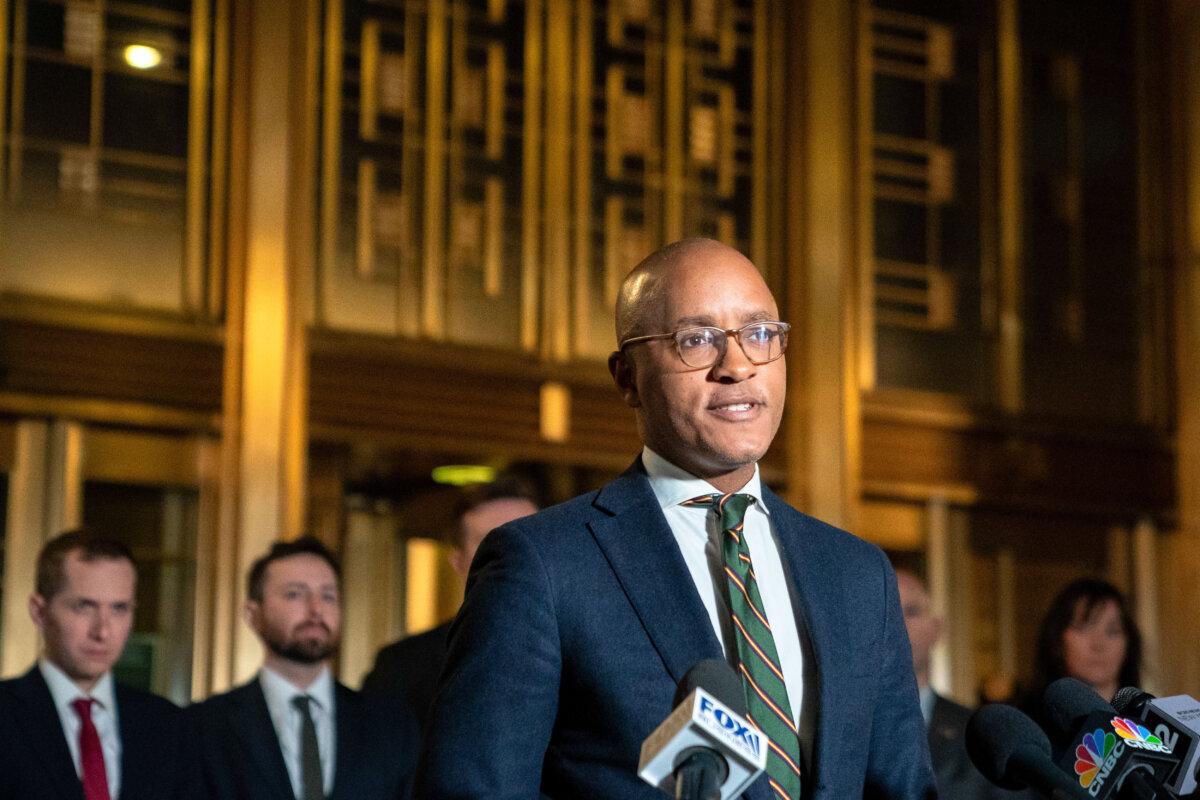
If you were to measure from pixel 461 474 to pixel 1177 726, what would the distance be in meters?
5.86

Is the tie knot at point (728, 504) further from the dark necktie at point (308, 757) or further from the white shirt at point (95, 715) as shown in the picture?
the dark necktie at point (308, 757)

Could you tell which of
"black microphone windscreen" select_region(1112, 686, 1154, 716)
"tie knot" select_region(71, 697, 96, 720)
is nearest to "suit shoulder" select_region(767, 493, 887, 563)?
"black microphone windscreen" select_region(1112, 686, 1154, 716)

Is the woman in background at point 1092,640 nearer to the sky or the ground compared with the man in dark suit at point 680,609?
nearer to the ground

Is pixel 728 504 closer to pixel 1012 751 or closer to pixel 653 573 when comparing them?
pixel 653 573

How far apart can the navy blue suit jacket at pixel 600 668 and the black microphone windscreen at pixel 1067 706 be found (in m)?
0.17

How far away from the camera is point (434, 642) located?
5.63 metres

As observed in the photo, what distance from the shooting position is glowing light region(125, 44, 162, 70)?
7.25m

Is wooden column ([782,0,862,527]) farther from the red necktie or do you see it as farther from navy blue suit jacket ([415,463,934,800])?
navy blue suit jacket ([415,463,934,800])

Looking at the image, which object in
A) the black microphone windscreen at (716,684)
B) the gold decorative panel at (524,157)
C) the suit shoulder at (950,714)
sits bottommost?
the suit shoulder at (950,714)

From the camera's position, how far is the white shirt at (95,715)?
4.97 meters

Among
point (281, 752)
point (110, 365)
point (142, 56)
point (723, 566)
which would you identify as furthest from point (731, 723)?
point (142, 56)

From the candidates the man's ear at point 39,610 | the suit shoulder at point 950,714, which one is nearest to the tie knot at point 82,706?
the man's ear at point 39,610

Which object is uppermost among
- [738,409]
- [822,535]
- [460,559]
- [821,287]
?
[821,287]

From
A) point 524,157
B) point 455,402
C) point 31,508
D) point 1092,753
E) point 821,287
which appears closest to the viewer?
point 1092,753
